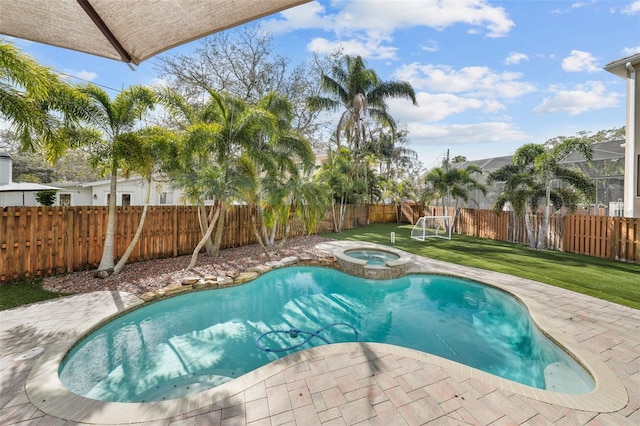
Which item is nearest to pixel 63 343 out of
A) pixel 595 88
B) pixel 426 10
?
pixel 426 10

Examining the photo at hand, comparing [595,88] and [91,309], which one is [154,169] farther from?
[595,88]

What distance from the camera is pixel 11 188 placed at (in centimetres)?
988

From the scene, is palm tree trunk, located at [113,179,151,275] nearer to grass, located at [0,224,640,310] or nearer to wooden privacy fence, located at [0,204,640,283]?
wooden privacy fence, located at [0,204,640,283]

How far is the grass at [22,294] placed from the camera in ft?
15.8

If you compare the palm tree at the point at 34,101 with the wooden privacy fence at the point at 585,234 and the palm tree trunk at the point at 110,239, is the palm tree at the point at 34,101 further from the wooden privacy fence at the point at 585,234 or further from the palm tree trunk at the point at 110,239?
the wooden privacy fence at the point at 585,234

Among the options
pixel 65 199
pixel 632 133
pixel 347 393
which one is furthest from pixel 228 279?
pixel 65 199

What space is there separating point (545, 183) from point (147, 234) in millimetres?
13639

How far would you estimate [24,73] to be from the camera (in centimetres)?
365

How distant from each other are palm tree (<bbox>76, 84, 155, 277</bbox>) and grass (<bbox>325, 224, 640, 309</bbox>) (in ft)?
30.3

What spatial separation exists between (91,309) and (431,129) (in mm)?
29351

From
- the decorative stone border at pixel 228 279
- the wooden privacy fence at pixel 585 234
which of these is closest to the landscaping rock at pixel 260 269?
the decorative stone border at pixel 228 279

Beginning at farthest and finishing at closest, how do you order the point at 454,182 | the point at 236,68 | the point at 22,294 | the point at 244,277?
1. the point at 236,68
2. the point at 454,182
3. the point at 244,277
4. the point at 22,294

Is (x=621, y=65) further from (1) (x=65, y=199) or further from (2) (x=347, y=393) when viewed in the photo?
(1) (x=65, y=199)

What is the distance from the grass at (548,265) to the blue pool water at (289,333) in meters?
1.86
